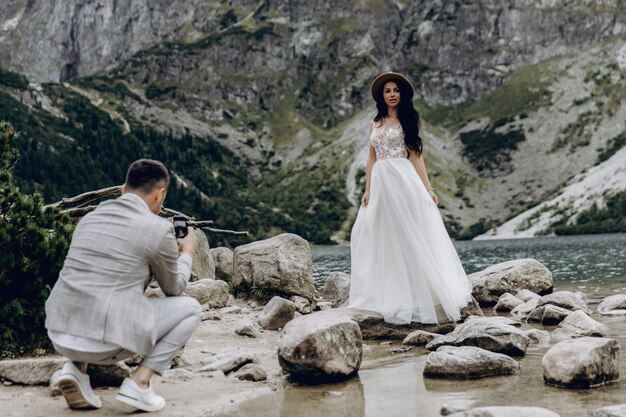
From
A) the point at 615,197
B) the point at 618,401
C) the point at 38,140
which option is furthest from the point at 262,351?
the point at 38,140

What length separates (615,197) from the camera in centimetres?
14862

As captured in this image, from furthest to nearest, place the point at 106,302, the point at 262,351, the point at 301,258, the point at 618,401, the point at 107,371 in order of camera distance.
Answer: the point at 301,258, the point at 262,351, the point at 107,371, the point at 618,401, the point at 106,302

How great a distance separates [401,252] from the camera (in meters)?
10.8

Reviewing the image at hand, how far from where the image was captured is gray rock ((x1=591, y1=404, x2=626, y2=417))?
5.21 metres

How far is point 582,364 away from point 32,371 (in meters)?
5.78

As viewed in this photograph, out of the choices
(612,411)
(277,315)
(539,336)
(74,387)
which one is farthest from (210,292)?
(612,411)

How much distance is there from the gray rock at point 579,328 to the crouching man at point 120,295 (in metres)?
6.60

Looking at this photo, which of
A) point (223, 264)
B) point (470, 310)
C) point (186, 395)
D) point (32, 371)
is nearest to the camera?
point (186, 395)

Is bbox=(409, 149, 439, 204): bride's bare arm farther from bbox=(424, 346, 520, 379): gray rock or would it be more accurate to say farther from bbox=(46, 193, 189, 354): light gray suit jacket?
bbox=(46, 193, 189, 354): light gray suit jacket

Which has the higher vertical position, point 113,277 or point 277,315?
point 113,277

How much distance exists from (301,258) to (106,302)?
10.5 m

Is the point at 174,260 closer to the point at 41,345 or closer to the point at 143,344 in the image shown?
the point at 143,344

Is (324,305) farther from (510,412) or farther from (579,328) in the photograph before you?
(510,412)

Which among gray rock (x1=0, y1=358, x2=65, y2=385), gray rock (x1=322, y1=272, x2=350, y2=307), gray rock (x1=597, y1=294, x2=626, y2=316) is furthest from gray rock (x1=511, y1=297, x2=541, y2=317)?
gray rock (x1=0, y1=358, x2=65, y2=385)
